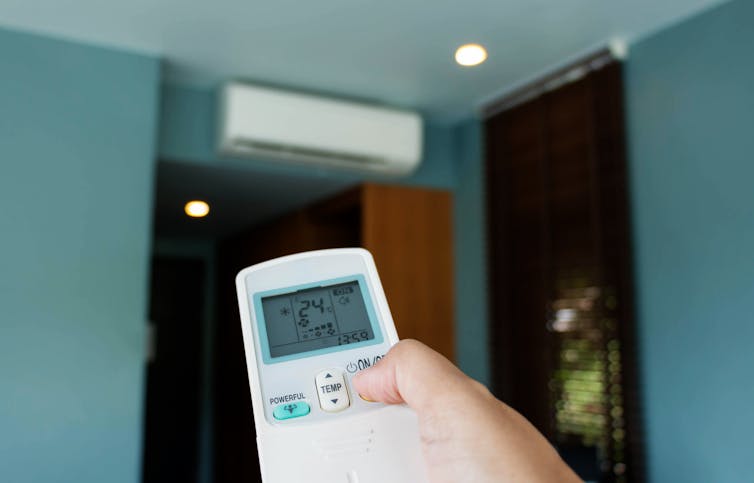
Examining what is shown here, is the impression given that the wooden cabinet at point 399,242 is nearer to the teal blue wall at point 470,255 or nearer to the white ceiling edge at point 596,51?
the teal blue wall at point 470,255

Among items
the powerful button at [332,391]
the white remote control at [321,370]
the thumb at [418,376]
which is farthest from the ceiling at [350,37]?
the thumb at [418,376]

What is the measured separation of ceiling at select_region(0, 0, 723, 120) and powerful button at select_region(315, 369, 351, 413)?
5.42ft

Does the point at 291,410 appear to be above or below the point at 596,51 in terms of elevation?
below

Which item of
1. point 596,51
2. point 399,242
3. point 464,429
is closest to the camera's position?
point 464,429

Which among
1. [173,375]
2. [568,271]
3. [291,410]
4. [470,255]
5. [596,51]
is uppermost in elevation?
[596,51]

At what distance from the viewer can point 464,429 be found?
20.8 inches

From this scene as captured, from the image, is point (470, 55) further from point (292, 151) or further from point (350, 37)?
point (292, 151)

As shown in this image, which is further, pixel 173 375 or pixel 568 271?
pixel 173 375

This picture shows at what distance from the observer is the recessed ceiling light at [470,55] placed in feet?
8.14

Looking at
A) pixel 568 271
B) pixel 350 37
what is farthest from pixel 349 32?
pixel 568 271

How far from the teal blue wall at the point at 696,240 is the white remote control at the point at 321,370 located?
1587 mm

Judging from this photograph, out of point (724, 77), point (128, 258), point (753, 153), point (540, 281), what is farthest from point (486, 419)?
point (540, 281)

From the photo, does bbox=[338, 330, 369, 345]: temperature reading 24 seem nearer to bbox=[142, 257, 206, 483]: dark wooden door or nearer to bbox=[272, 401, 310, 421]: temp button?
bbox=[272, 401, 310, 421]: temp button

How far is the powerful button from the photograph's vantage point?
2.56 feet
